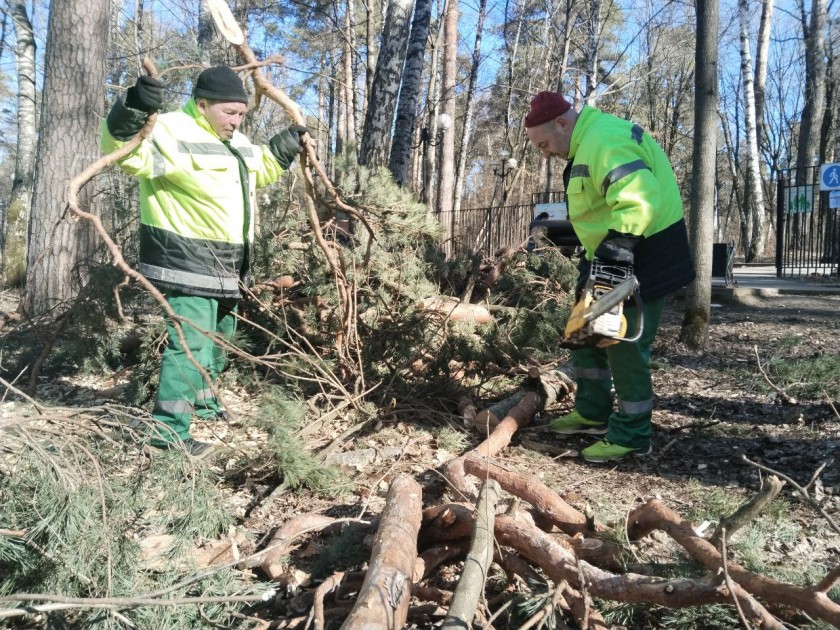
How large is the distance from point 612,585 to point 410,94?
7133 millimetres

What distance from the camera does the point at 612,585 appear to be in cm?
177

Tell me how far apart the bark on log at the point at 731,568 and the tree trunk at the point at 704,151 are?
11.6 ft

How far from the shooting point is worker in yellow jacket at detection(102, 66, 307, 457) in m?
3.20

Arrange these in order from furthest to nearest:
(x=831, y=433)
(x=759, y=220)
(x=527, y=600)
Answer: (x=759, y=220), (x=831, y=433), (x=527, y=600)

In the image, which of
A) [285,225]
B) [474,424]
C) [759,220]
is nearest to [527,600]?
[474,424]

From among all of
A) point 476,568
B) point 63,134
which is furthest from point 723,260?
point 476,568

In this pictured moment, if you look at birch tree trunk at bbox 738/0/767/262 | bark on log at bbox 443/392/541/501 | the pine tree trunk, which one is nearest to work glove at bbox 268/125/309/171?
bark on log at bbox 443/392/541/501

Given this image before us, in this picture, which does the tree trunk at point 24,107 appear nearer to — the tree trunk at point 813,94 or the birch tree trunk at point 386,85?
the birch tree trunk at point 386,85

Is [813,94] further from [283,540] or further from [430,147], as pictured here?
[283,540]

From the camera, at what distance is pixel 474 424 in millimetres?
3842

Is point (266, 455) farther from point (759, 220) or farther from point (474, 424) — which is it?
point (759, 220)

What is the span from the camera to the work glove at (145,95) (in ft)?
8.98

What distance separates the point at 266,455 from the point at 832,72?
82.4 feet

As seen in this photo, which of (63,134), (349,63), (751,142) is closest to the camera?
(63,134)
